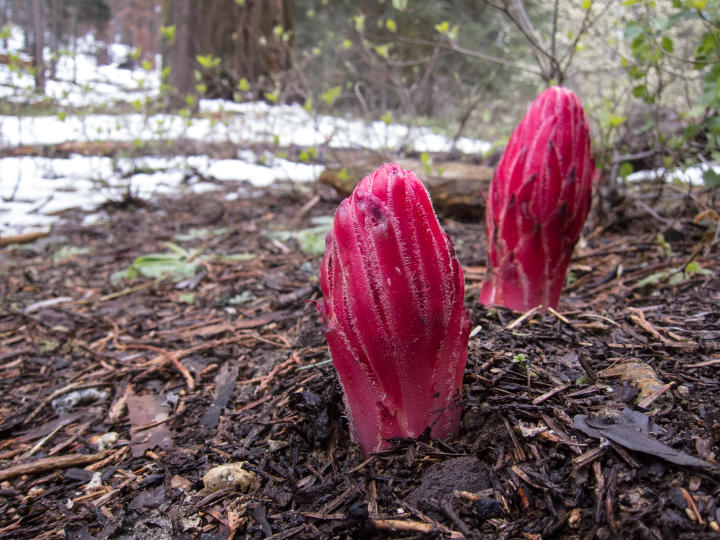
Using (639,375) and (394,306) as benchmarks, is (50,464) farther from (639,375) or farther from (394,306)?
(639,375)

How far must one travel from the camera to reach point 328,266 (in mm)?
1431

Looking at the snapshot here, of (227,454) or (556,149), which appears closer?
(227,454)

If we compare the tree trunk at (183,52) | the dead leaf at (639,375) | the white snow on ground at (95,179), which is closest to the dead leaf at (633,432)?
the dead leaf at (639,375)

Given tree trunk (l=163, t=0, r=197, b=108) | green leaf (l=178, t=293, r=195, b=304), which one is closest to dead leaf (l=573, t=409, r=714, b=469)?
green leaf (l=178, t=293, r=195, b=304)

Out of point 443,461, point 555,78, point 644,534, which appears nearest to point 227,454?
point 443,461

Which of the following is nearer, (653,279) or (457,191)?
(653,279)

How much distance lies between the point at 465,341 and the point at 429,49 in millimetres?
11862

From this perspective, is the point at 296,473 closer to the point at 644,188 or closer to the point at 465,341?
the point at 465,341

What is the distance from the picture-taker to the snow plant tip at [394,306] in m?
1.32

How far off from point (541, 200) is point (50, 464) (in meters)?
2.10

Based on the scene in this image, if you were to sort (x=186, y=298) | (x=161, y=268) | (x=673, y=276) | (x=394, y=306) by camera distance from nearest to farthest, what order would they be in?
(x=394, y=306)
(x=673, y=276)
(x=186, y=298)
(x=161, y=268)

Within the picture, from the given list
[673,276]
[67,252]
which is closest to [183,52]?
[67,252]

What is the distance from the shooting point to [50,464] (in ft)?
5.94

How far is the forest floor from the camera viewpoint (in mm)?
1214
